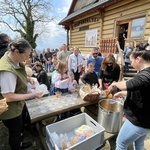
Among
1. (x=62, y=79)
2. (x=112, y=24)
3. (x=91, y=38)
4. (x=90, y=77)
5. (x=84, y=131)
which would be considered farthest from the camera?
(x=91, y=38)

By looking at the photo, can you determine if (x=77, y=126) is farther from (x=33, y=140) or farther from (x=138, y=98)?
(x=138, y=98)

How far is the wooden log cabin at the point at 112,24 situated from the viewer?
5324 millimetres

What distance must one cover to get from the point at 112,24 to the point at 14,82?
21.6 ft

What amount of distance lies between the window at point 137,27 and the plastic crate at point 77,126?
16.2 ft

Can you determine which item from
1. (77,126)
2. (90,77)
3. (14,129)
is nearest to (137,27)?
(90,77)

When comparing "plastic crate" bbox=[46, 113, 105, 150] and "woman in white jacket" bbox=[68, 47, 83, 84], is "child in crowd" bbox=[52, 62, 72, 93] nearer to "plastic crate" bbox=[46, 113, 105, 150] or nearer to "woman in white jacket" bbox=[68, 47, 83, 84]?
"plastic crate" bbox=[46, 113, 105, 150]

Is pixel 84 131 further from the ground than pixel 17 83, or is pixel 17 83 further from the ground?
pixel 17 83

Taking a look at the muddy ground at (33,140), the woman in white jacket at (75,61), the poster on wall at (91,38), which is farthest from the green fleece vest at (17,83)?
the poster on wall at (91,38)

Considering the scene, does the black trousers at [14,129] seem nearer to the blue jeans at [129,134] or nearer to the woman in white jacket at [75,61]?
the blue jeans at [129,134]

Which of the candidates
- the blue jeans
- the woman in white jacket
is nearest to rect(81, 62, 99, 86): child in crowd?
the woman in white jacket

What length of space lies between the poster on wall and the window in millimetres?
2578

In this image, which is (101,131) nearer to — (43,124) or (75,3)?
(43,124)

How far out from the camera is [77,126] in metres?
2.08

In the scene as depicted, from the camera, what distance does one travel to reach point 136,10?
17.9ft
